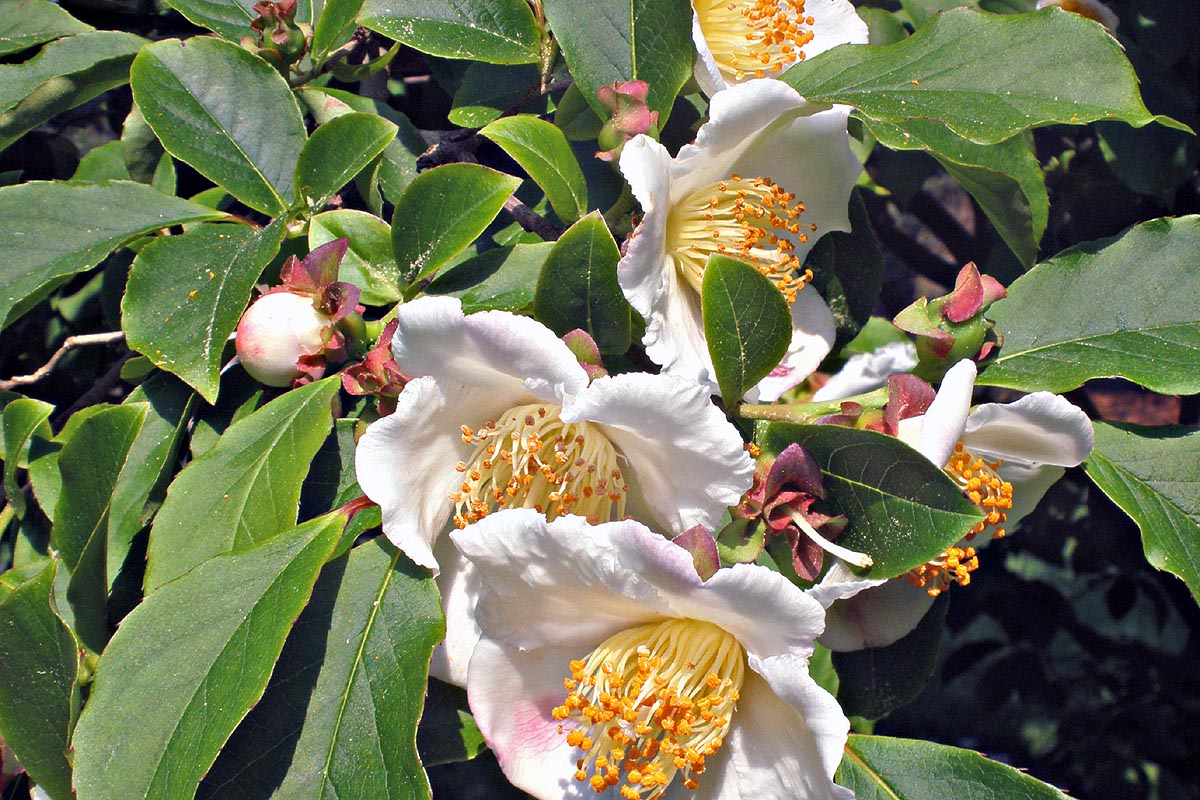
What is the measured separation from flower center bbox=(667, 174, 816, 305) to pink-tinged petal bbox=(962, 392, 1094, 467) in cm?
32

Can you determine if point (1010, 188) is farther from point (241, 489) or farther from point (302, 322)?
point (241, 489)

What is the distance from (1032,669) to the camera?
8.92ft

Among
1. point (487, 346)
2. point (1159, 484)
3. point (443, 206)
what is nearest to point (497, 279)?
point (443, 206)

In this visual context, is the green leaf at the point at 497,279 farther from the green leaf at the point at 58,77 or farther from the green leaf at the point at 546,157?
the green leaf at the point at 58,77

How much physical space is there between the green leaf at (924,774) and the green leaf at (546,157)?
75cm

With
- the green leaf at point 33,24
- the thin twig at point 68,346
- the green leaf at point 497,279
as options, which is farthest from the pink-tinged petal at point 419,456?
the green leaf at point 33,24

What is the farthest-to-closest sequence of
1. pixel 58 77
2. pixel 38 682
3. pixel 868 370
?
pixel 868 370, pixel 58 77, pixel 38 682

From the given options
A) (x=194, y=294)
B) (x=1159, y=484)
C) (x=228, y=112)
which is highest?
(x=228, y=112)

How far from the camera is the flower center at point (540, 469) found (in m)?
1.11

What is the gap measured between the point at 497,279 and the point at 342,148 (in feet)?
0.91

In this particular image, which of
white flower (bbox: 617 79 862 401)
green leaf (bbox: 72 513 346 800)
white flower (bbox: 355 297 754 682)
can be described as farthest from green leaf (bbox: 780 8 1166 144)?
green leaf (bbox: 72 513 346 800)

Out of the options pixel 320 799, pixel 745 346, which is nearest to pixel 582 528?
pixel 745 346

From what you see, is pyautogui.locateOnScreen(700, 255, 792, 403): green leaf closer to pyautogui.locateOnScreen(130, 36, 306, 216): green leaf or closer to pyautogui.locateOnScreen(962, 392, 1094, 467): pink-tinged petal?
pyautogui.locateOnScreen(962, 392, 1094, 467): pink-tinged petal

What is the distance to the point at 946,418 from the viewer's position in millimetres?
953
